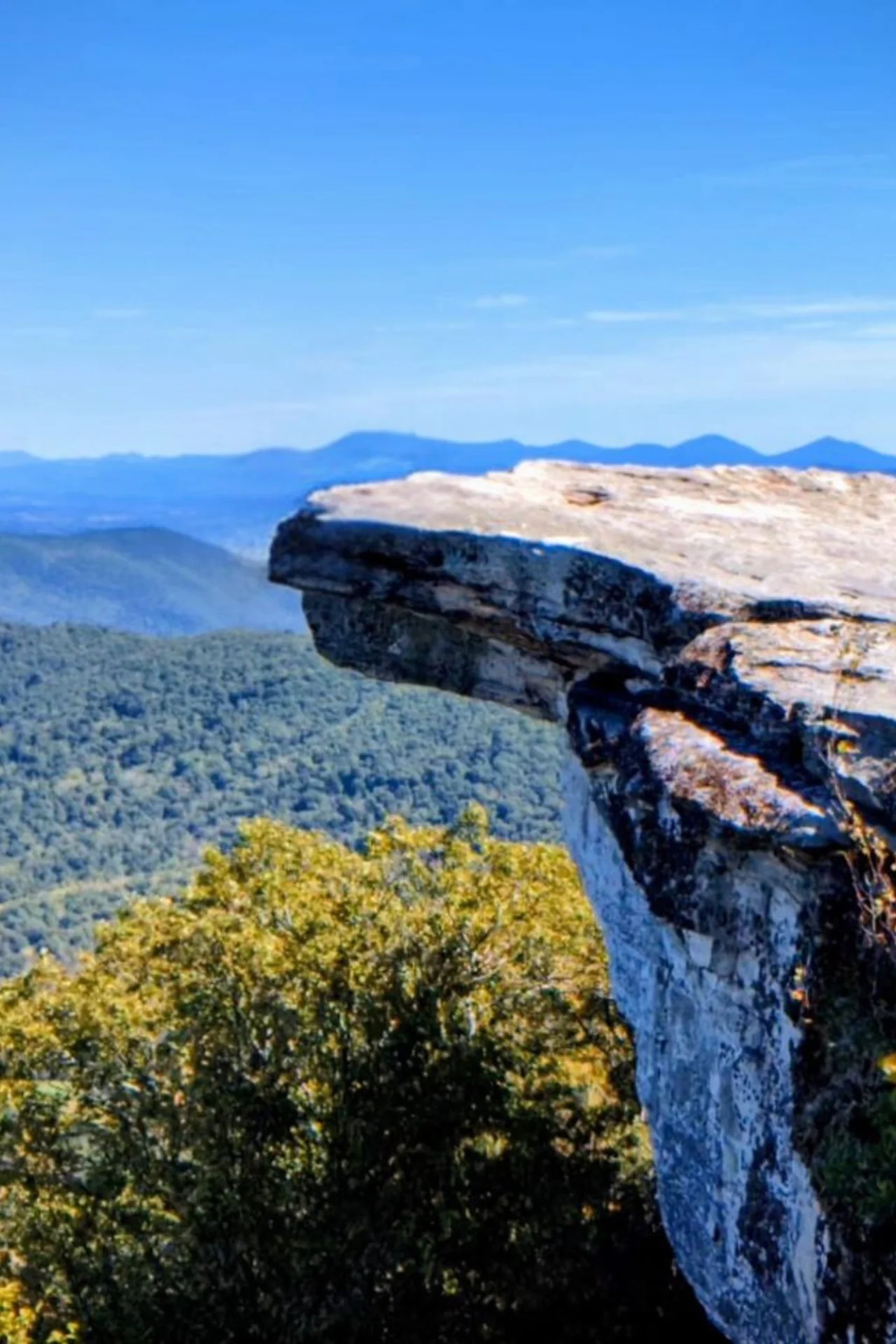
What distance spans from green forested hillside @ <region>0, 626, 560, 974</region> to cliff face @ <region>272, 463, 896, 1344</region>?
115 m

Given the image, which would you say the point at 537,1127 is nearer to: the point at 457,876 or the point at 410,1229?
the point at 410,1229

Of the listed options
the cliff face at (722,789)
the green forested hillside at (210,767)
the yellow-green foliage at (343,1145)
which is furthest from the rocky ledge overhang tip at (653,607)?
the green forested hillside at (210,767)

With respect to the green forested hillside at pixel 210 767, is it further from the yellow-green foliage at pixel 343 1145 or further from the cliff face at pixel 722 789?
the cliff face at pixel 722 789

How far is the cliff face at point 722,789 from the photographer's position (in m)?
7.46

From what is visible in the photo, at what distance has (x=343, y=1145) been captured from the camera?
49.1 ft

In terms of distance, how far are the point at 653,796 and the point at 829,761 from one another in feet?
3.82

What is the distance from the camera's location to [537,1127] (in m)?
14.9

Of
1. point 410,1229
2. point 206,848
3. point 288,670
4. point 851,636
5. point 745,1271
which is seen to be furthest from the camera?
point 288,670

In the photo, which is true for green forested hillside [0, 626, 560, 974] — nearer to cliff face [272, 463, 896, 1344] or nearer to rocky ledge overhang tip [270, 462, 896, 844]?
rocky ledge overhang tip [270, 462, 896, 844]

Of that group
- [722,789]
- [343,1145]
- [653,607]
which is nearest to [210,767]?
[343,1145]

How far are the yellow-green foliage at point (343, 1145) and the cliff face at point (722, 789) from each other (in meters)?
3.90

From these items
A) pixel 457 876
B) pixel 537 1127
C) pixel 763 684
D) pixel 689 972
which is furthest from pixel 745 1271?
pixel 457 876

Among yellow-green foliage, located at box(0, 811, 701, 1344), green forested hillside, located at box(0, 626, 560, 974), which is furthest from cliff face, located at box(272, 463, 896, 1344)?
green forested hillside, located at box(0, 626, 560, 974)

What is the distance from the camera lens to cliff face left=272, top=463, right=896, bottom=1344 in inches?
294
